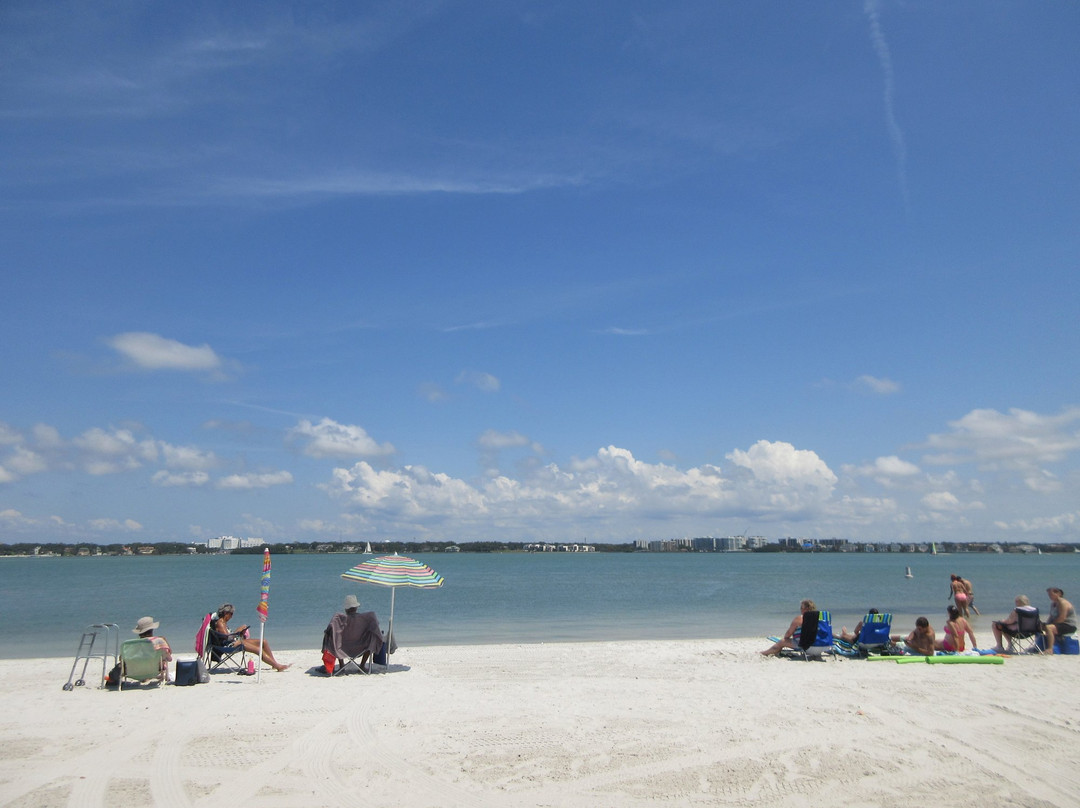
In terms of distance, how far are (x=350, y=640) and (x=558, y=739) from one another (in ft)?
15.3

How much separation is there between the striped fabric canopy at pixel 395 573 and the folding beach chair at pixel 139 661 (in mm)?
2637

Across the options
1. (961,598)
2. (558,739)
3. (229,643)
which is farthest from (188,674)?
(961,598)

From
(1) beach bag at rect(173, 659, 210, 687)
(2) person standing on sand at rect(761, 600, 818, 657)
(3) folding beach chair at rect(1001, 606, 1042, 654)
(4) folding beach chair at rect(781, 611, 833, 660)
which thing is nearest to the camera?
(1) beach bag at rect(173, 659, 210, 687)

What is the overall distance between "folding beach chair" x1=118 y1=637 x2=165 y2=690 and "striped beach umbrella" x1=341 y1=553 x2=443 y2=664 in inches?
104

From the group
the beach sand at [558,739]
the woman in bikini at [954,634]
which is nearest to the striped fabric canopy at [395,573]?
the beach sand at [558,739]

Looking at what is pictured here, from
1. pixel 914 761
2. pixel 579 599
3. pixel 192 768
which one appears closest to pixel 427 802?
pixel 192 768

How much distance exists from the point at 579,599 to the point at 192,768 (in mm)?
30147

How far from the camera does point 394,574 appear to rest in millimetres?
11055

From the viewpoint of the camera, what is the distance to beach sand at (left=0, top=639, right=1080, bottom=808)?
5.79 m

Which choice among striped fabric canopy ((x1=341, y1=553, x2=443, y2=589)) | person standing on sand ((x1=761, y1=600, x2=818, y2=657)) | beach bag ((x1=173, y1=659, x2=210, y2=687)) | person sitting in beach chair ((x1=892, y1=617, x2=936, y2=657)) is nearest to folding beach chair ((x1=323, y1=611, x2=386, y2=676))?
striped fabric canopy ((x1=341, y1=553, x2=443, y2=589))

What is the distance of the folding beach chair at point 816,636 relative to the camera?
1191 centimetres

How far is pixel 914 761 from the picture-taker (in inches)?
254

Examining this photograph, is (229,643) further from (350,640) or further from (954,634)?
(954,634)

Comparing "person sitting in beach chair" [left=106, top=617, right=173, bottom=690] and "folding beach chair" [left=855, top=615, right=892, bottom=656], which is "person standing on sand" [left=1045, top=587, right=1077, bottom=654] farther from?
"person sitting in beach chair" [left=106, top=617, right=173, bottom=690]
